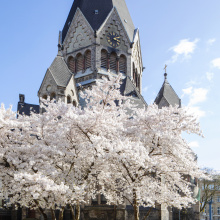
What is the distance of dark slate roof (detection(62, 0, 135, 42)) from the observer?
117 ft

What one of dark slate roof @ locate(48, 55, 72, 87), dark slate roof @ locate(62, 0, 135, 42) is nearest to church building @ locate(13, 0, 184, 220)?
dark slate roof @ locate(62, 0, 135, 42)

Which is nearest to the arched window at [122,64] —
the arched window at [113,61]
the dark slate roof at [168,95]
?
the arched window at [113,61]

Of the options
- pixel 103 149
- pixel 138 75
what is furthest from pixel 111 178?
pixel 138 75

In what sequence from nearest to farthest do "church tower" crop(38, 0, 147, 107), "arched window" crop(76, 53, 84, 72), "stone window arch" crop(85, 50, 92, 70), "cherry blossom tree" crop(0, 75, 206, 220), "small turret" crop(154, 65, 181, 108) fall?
"cherry blossom tree" crop(0, 75, 206, 220) < "church tower" crop(38, 0, 147, 107) < "small turret" crop(154, 65, 181, 108) < "stone window arch" crop(85, 50, 92, 70) < "arched window" crop(76, 53, 84, 72)

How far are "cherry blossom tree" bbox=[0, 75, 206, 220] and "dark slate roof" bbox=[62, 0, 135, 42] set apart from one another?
22.9 m

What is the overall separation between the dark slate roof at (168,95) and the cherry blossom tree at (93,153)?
2030 cm

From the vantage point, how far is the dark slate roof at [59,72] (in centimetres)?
2661

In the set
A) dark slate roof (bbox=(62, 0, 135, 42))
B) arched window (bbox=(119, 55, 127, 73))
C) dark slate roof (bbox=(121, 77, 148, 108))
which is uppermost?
dark slate roof (bbox=(62, 0, 135, 42))

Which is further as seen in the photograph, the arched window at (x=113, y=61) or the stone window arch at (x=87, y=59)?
the arched window at (x=113, y=61)

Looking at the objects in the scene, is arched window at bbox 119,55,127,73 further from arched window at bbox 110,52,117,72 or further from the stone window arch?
the stone window arch

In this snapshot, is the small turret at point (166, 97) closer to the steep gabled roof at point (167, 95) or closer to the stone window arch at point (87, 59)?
the steep gabled roof at point (167, 95)

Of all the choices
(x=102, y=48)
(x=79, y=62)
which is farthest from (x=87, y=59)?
(x=102, y=48)

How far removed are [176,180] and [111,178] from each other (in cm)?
309

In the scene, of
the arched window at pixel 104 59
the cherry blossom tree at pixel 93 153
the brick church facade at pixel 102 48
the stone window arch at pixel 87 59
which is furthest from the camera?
the stone window arch at pixel 87 59
